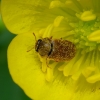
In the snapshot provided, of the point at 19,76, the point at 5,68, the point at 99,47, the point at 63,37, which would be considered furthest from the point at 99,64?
the point at 5,68

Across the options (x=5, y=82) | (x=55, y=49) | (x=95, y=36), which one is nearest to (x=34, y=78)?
(x=55, y=49)

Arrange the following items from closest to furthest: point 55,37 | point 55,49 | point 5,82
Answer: point 55,49, point 55,37, point 5,82

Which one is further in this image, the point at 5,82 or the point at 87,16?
the point at 5,82

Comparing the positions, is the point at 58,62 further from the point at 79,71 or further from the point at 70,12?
the point at 70,12

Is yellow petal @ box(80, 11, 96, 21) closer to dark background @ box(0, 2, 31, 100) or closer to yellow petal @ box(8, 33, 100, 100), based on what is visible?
yellow petal @ box(8, 33, 100, 100)

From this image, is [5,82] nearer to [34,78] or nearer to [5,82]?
[5,82]

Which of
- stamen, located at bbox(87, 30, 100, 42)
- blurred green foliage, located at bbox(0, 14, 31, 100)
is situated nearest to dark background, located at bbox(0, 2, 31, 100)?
blurred green foliage, located at bbox(0, 14, 31, 100)

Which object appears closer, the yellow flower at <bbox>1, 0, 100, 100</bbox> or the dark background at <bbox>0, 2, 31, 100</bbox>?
the yellow flower at <bbox>1, 0, 100, 100</bbox>
